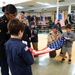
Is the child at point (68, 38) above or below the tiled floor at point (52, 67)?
above

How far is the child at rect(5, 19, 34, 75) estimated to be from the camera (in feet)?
4.93

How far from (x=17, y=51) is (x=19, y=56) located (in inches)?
2.9

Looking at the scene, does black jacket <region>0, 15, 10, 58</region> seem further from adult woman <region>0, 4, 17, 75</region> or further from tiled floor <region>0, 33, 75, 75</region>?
tiled floor <region>0, 33, 75, 75</region>

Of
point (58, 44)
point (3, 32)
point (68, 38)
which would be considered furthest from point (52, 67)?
point (3, 32)

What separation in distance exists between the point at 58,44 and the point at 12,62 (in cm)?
227

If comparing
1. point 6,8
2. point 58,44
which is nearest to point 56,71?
point 58,44

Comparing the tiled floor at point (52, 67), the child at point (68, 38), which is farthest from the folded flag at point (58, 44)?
the tiled floor at point (52, 67)

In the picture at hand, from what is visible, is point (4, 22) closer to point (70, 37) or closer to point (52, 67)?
point (52, 67)

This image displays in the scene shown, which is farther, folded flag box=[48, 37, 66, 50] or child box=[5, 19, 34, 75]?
folded flag box=[48, 37, 66, 50]

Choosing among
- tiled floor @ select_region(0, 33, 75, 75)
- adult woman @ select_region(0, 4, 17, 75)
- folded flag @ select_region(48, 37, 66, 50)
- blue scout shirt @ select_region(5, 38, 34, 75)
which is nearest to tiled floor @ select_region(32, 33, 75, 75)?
tiled floor @ select_region(0, 33, 75, 75)

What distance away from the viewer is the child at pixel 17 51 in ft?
4.93

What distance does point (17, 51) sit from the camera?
4.93 feet

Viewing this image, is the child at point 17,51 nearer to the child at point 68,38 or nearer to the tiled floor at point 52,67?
the tiled floor at point 52,67

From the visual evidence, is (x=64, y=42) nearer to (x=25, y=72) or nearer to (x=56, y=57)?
(x=56, y=57)
